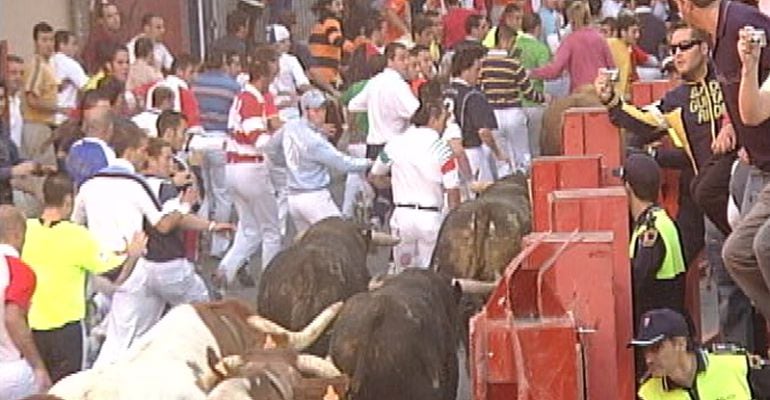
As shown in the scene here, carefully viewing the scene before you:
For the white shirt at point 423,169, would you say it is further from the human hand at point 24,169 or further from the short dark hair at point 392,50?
the human hand at point 24,169

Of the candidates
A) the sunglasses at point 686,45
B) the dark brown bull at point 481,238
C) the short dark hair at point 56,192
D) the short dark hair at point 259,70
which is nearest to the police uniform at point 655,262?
the sunglasses at point 686,45

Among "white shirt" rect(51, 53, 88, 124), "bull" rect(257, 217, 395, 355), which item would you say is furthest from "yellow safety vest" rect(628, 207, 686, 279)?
"white shirt" rect(51, 53, 88, 124)

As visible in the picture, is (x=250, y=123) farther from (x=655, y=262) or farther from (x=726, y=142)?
(x=726, y=142)

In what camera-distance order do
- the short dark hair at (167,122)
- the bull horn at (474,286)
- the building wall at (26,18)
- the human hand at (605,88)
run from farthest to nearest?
1. the building wall at (26,18)
2. the short dark hair at (167,122)
3. the bull horn at (474,286)
4. the human hand at (605,88)

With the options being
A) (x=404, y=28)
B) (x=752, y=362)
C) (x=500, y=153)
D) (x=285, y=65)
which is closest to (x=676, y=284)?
(x=752, y=362)

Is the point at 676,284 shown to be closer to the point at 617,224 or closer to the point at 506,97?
the point at 617,224

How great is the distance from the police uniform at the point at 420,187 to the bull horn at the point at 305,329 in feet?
11.0

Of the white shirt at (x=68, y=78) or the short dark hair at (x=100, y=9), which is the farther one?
the short dark hair at (x=100, y=9)

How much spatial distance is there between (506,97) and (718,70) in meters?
10.9

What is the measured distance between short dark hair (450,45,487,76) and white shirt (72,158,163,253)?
560 centimetres

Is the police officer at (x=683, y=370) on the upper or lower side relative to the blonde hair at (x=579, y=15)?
lower

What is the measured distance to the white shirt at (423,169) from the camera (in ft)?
44.9

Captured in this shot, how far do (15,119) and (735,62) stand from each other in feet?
31.8

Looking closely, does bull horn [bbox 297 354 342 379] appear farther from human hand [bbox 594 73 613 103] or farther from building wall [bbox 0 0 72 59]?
building wall [bbox 0 0 72 59]
